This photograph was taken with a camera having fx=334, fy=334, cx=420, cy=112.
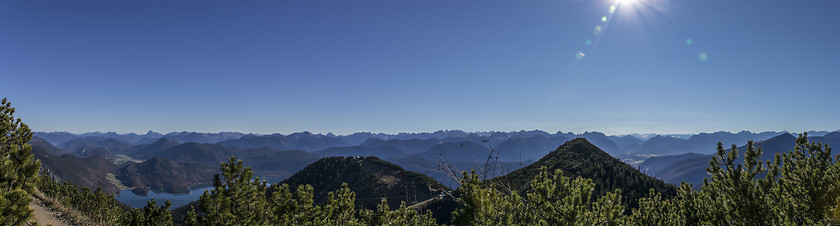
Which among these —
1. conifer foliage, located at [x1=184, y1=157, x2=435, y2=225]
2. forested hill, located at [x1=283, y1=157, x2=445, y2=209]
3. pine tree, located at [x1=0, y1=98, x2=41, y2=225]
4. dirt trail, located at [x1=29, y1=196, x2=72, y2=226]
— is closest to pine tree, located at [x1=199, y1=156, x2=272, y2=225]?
conifer foliage, located at [x1=184, y1=157, x2=435, y2=225]

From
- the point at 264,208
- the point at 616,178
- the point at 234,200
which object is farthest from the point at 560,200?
the point at 616,178

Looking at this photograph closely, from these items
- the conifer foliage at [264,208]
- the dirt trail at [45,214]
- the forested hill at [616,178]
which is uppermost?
the conifer foliage at [264,208]

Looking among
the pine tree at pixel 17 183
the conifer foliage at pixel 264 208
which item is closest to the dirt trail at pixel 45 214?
the pine tree at pixel 17 183

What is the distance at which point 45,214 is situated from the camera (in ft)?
66.2

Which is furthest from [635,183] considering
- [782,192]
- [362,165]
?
[362,165]

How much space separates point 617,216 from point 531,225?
2.10 meters

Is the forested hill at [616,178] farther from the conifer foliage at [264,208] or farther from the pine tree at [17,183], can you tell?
the pine tree at [17,183]

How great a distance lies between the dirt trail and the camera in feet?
62.7

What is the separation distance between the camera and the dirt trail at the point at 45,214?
19125 mm

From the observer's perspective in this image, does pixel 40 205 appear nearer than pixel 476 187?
No

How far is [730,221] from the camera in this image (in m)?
9.34

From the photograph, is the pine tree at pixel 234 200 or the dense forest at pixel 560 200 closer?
the dense forest at pixel 560 200

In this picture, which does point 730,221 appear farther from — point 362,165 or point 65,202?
point 362,165

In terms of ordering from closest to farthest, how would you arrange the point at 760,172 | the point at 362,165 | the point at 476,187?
the point at 476,187 → the point at 760,172 → the point at 362,165
